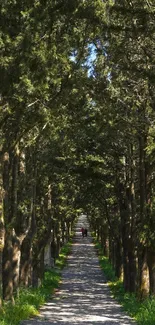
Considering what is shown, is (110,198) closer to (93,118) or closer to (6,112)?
(93,118)

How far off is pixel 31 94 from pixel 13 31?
4.56ft

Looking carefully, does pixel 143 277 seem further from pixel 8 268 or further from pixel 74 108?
pixel 74 108

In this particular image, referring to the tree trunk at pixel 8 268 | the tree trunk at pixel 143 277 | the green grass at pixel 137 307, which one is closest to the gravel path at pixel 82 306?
the green grass at pixel 137 307

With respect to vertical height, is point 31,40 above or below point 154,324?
above

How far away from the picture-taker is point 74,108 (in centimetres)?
1786

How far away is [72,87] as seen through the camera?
47.1ft

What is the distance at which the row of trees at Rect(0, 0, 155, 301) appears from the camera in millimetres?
11609

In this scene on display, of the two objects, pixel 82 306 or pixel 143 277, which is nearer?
pixel 143 277

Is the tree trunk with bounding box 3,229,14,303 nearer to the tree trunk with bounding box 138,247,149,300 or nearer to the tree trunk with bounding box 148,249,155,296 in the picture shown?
the tree trunk with bounding box 138,247,149,300

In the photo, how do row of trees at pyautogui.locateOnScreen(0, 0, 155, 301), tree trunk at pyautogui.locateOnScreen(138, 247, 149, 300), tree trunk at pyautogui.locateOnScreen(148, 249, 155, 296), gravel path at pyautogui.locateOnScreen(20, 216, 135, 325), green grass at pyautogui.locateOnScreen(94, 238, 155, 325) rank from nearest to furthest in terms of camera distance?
row of trees at pyautogui.locateOnScreen(0, 0, 155, 301), green grass at pyautogui.locateOnScreen(94, 238, 155, 325), gravel path at pyautogui.locateOnScreen(20, 216, 135, 325), tree trunk at pyautogui.locateOnScreen(138, 247, 149, 300), tree trunk at pyautogui.locateOnScreen(148, 249, 155, 296)

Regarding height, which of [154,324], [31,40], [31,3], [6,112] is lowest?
[154,324]

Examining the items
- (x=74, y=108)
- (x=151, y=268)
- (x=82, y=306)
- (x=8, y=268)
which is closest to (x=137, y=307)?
(x=151, y=268)

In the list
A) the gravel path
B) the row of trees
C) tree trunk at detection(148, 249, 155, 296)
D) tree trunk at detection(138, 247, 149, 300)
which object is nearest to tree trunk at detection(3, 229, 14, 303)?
the row of trees

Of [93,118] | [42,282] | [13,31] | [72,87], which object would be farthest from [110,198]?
[13,31]
